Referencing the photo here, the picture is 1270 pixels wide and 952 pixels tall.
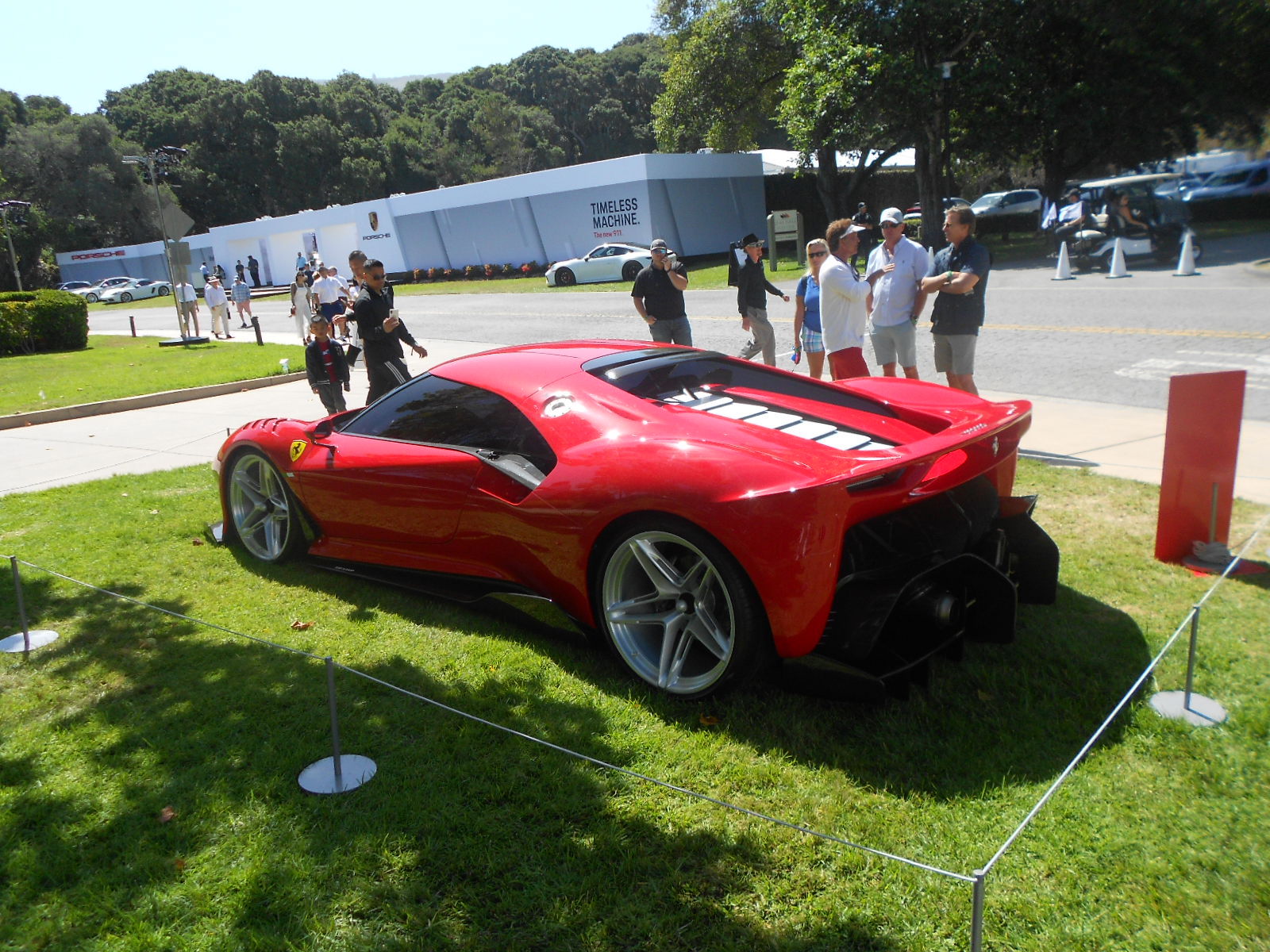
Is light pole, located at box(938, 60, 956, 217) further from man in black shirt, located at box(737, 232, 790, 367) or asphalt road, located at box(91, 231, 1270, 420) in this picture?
man in black shirt, located at box(737, 232, 790, 367)

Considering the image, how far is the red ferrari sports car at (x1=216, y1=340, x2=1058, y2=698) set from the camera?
319 centimetres

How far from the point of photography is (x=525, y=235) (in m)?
37.6

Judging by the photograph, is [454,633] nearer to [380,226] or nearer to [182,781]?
[182,781]

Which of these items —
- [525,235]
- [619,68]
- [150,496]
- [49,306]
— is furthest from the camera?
[619,68]

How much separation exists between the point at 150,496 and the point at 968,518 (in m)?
6.22

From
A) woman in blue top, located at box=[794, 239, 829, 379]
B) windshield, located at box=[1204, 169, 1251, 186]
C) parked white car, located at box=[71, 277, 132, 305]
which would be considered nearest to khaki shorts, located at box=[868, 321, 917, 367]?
woman in blue top, located at box=[794, 239, 829, 379]

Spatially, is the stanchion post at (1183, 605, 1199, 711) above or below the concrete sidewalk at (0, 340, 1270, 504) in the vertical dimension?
above

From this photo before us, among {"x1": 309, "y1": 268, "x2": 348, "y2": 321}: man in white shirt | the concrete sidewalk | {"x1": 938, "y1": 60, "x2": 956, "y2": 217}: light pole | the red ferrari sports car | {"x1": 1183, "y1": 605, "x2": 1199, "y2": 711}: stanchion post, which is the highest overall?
{"x1": 938, "y1": 60, "x2": 956, "y2": 217}: light pole

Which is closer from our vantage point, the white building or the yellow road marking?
the yellow road marking

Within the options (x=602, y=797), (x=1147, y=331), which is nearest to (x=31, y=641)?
(x=602, y=797)

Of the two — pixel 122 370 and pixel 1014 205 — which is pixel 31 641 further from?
pixel 1014 205

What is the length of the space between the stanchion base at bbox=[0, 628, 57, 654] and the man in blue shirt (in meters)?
5.49

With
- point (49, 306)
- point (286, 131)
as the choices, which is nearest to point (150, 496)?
point (49, 306)

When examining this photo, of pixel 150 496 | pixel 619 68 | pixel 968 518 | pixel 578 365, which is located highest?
pixel 619 68
